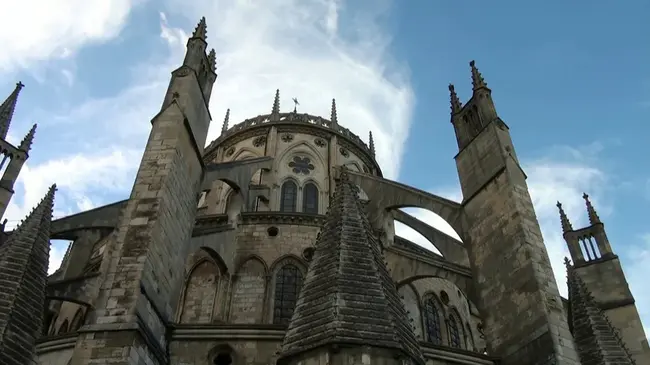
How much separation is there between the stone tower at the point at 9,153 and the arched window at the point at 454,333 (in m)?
16.7

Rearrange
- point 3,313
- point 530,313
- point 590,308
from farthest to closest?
point 590,308 < point 530,313 < point 3,313

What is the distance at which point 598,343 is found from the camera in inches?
607

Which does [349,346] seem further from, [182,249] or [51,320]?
[51,320]

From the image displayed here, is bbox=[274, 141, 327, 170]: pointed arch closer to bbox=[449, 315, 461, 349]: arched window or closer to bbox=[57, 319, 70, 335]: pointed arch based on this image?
bbox=[449, 315, 461, 349]: arched window

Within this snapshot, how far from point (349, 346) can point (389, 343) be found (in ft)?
2.18

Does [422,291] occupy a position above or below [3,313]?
above

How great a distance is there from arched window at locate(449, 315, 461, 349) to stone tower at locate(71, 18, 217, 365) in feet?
36.0

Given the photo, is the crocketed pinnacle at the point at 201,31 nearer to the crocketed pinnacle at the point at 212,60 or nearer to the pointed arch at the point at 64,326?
the crocketed pinnacle at the point at 212,60

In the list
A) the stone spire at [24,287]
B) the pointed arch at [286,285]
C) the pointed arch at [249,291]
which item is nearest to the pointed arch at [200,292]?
the pointed arch at [249,291]

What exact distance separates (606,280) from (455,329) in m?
6.09

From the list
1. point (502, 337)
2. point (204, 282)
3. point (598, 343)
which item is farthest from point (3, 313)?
point (598, 343)

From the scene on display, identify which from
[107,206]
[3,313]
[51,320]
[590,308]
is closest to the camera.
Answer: [3,313]

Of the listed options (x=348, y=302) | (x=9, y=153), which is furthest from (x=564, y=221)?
(x=9, y=153)

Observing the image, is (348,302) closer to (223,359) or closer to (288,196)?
(223,359)
